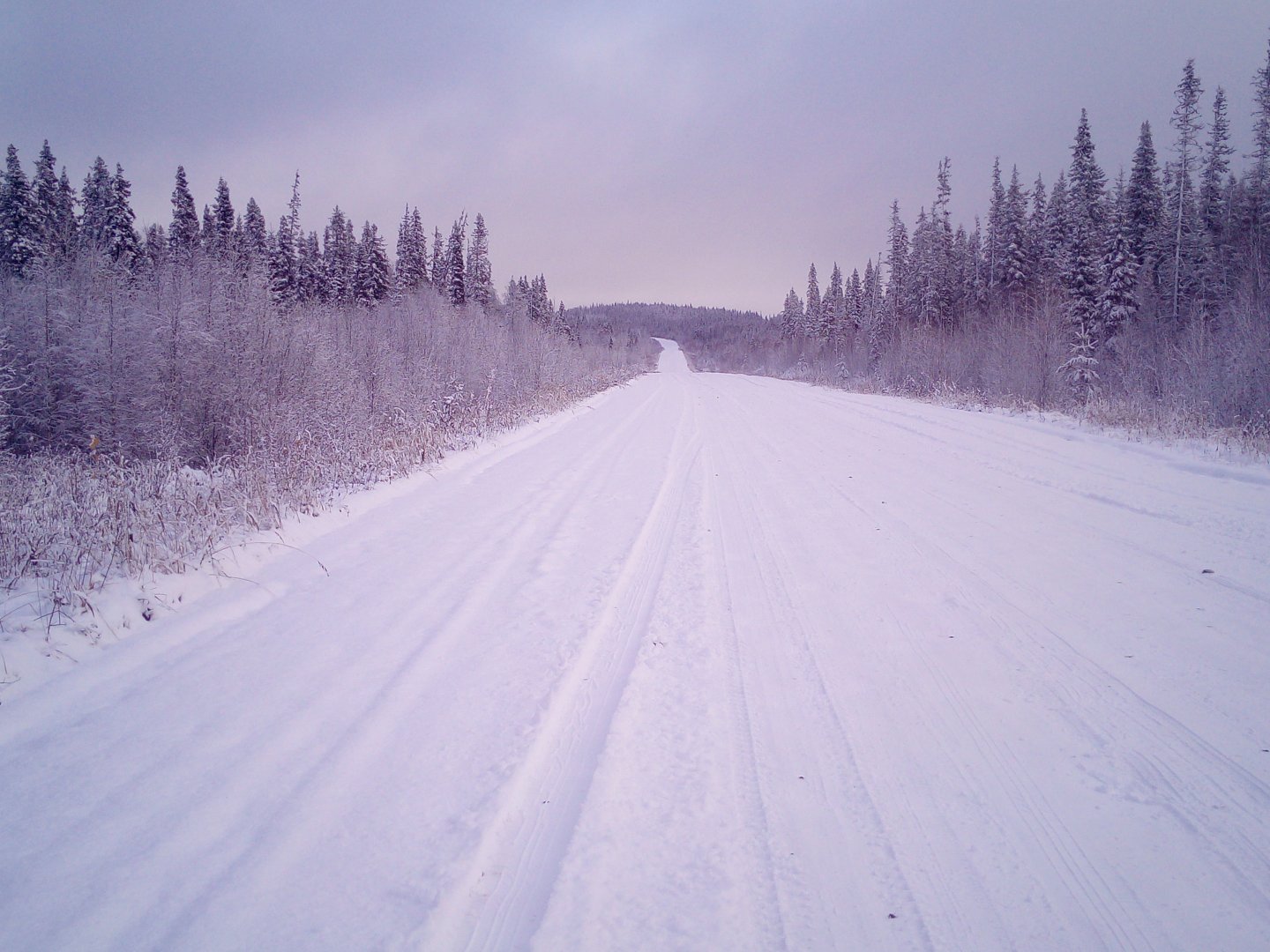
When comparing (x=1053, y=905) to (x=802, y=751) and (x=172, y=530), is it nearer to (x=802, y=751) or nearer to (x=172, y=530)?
(x=802, y=751)

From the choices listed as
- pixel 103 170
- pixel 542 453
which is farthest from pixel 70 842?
pixel 103 170

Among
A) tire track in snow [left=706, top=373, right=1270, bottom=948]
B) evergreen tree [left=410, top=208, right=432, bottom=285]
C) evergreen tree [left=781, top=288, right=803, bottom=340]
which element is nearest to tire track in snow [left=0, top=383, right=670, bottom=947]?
tire track in snow [left=706, top=373, right=1270, bottom=948]

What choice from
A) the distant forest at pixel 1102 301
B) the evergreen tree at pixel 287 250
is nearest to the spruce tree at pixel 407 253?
the evergreen tree at pixel 287 250

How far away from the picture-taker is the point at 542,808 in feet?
8.61

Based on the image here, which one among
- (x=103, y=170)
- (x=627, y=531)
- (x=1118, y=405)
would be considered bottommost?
(x=627, y=531)

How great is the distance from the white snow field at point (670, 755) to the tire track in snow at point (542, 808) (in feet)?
0.05

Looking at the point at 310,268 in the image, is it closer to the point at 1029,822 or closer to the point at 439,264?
the point at 439,264

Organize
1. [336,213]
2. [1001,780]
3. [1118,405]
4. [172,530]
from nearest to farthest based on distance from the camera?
[1001,780] → [172,530] → [1118,405] → [336,213]

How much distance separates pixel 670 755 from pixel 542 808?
0.68 metres

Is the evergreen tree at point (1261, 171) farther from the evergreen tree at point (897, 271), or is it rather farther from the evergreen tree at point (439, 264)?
the evergreen tree at point (439, 264)

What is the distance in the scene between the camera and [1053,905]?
7.04 ft

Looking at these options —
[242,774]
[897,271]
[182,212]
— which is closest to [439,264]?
[182,212]

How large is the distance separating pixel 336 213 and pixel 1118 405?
57.7 m

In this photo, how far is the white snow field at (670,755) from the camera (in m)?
2.12
